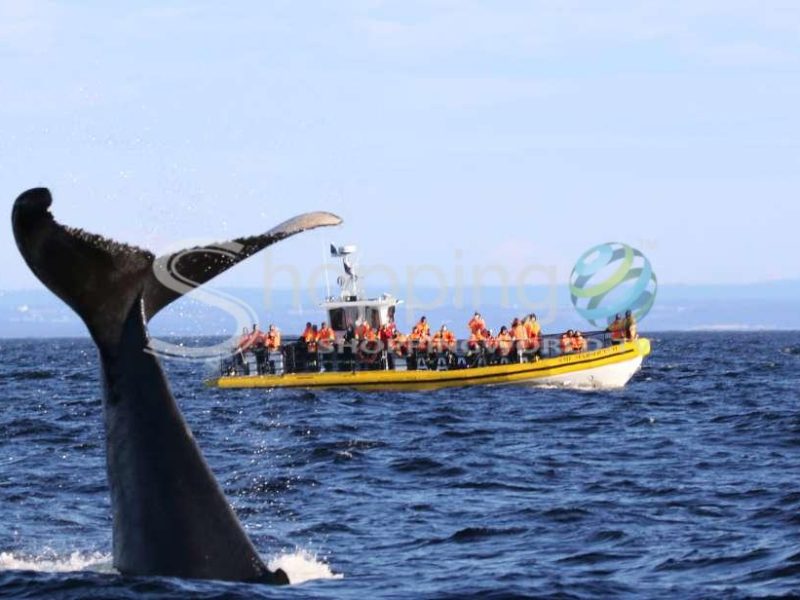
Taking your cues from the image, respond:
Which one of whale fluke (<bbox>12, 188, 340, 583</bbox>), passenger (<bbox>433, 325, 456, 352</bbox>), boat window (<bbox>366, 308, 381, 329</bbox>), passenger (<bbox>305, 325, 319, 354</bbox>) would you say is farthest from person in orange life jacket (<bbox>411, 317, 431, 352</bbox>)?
whale fluke (<bbox>12, 188, 340, 583</bbox>)

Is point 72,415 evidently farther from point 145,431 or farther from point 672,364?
point 672,364

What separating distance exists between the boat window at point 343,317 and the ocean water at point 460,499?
7.20 m

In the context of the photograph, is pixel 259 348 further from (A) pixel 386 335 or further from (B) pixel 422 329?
(B) pixel 422 329

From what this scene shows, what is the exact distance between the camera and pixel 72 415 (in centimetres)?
2697

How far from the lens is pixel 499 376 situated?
115 ft

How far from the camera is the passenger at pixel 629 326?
37.5m

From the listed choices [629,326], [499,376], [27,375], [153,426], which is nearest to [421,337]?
[499,376]

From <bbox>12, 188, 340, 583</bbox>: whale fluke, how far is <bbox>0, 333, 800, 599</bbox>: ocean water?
0.94ft

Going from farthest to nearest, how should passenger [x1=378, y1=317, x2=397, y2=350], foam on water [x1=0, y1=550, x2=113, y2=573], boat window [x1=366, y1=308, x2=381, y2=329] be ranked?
boat window [x1=366, y1=308, x2=381, y2=329] < passenger [x1=378, y1=317, x2=397, y2=350] < foam on water [x1=0, y1=550, x2=113, y2=573]

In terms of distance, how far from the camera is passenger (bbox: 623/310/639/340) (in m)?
37.5

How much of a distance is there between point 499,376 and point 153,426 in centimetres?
2707

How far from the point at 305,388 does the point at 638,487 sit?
2073cm

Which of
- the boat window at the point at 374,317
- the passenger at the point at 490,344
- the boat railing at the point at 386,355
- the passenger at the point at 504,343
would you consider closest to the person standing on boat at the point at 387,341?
the boat railing at the point at 386,355

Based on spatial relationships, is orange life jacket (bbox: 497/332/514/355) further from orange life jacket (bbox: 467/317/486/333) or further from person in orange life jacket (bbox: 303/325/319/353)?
person in orange life jacket (bbox: 303/325/319/353)
